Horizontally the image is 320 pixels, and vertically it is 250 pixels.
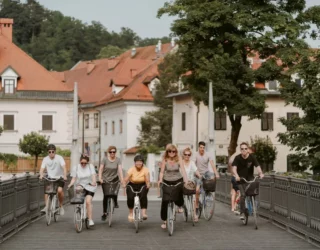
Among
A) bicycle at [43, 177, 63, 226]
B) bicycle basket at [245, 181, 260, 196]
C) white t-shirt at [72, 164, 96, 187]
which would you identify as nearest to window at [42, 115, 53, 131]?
bicycle at [43, 177, 63, 226]

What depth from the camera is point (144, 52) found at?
124625 millimetres

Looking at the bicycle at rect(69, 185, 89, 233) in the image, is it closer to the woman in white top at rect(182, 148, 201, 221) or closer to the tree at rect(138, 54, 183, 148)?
the woman in white top at rect(182, 148, 201, 221)

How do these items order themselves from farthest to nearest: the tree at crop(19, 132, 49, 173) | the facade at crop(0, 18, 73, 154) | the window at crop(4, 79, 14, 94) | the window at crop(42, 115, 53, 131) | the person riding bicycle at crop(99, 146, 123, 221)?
the window at crop(42, 115, 53, 131), the window at crop(4, 79, 14, 94), the facade at crop(0, 18, 73, 154), the tree at crop(19, 132, 49, 173), the person riding bicycle at crop(99, 146, 123, 221)

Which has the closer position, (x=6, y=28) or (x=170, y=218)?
(x=170, y=218)

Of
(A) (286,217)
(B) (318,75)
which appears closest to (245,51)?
(B) (318,75)

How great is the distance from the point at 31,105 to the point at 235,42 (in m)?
31.4

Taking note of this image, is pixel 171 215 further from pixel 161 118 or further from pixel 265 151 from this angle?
pixel 161 118

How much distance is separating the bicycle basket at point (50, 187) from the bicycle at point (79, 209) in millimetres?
1803

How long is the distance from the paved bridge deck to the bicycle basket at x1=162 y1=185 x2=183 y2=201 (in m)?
0.73

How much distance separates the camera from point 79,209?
757 inches

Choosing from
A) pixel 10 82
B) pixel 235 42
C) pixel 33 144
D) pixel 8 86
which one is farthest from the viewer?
pixel 8 86

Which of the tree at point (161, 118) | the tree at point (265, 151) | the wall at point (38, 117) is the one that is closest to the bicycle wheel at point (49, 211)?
the tree at point (265, 151)

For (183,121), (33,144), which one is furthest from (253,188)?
(183,121)

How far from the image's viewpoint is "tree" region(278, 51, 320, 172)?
104 ft
